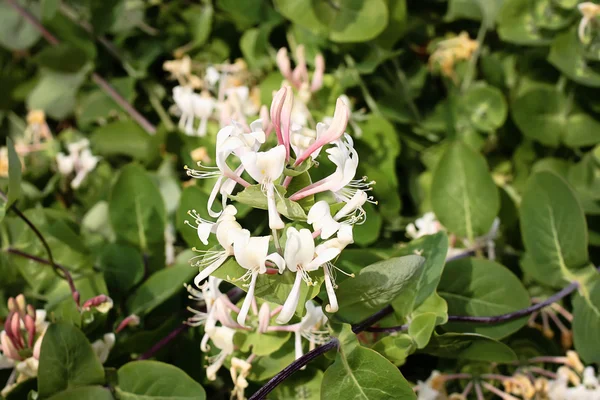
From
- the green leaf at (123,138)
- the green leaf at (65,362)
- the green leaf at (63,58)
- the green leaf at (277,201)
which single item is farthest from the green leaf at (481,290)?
the green leaf at (63,58)

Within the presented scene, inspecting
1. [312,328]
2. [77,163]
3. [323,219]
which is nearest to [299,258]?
[323,219]

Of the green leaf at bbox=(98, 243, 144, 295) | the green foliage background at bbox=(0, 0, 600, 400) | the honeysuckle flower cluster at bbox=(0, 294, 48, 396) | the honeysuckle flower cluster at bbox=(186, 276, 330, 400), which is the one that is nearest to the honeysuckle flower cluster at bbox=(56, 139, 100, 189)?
the green foliage background at bbox=(0, 0, 600, 400)

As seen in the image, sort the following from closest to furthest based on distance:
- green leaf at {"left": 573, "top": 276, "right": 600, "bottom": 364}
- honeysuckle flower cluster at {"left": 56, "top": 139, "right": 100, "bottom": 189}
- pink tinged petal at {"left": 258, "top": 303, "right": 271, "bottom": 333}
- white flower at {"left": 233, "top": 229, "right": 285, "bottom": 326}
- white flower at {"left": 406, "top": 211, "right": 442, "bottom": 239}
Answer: white flower at {"left": 233, "top": 229, "right": 285, "bottom": 326}, pink tinged petal at {"left": 258, "top": 303, "right": 271, "bottom": 333}, green leaf at {"left": 573, "top": 276, "right": 600, "bottom": 364}, white flower at {"left": 406, "top": 211, "right": 442, "bottom": 239}, honeysuckle flower cluster at {"left": 56, "top": 139, "right": 100, "bottom": 189}

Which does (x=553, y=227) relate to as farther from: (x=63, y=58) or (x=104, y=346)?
(x=63, y=58)

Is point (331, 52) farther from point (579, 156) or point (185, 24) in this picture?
point (579, 156)

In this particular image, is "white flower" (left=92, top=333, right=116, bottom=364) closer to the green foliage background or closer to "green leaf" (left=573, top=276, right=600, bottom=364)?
the green foliage background
